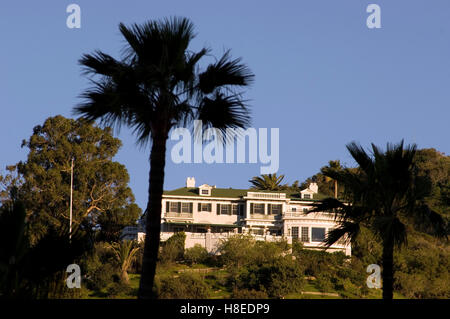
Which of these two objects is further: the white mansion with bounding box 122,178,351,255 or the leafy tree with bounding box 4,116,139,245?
the white mansion with bounding box 122,178,351,255

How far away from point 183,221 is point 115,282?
68.1 ft

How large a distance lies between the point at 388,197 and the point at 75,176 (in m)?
61.1

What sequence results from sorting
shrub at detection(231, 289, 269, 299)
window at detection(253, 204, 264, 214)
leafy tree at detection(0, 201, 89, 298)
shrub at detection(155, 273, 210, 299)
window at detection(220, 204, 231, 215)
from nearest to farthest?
leafy tree at detection(0, 201, 89, 298) < shrub at detection(231, 289, 269, 299) < shrub at detection(155, 273, 210, 299) < window at detection(253, 204, 264, 214) < window at detection(220, 204, 231, 215)

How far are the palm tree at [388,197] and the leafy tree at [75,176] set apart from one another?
187 ft

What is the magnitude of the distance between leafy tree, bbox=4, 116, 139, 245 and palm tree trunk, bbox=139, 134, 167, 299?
57943 mm

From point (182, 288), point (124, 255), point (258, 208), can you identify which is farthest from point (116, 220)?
point (182, 288)

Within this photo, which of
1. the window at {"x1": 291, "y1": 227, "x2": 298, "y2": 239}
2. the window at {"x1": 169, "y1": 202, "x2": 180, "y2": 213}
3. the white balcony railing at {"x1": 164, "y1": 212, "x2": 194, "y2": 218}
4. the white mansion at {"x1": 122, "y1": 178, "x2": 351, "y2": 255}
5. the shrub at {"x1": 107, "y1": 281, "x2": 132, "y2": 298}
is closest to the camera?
the shrub at {"x1": 107, "y1": 281, "x2": 132, "y2": 298}

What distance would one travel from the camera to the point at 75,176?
75688 mm

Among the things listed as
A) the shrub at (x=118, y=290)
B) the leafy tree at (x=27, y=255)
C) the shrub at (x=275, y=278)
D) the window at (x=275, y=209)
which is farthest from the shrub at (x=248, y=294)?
the leafy tree at (x=27, y=255)

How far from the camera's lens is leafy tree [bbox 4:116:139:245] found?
242ft

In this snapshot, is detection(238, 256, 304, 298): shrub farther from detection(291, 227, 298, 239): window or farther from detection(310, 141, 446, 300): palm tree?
detection(310, 141, 446, 300): palm tree

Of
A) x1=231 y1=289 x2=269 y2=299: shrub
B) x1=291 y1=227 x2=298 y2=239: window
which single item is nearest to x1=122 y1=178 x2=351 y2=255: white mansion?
x1=291 y1=227 x2=298 y2=239: window
